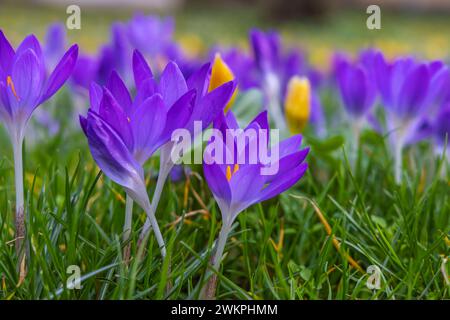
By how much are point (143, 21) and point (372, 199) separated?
104 cm

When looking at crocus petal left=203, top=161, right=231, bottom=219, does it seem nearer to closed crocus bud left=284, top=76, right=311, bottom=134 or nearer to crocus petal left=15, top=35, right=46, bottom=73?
→ crocus petal left=15, top=35, right=46, bottom=73

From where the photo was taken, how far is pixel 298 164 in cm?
71

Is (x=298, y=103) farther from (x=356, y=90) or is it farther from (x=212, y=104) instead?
(x=212, y=104)

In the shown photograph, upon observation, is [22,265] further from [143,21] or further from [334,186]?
[143,21]

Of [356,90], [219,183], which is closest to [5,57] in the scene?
[219,183]

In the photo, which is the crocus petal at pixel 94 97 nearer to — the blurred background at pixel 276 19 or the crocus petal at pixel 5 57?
the crocus petal at pixel 5 57

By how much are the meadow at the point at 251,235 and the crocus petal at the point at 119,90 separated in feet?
0.32

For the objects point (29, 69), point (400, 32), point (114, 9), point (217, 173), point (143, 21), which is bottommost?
point (217, 173)

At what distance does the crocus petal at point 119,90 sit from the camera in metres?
0.72

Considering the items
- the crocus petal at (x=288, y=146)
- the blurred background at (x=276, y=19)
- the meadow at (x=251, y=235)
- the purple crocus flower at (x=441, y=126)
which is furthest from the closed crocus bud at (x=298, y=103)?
the blurred background at (x=276, y=19)

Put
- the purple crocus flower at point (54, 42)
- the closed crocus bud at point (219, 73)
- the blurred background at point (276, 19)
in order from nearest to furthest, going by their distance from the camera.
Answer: the closed crocus bud at point (219, 73)
the purple crocus flower at point (54, 42)
the blurred background at point (276, 19)

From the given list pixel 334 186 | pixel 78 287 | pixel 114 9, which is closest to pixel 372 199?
pixel 334 186

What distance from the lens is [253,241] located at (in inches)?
35.8

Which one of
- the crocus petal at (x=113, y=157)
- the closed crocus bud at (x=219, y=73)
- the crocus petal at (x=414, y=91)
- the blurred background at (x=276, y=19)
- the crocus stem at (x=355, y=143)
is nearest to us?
the crocus petal at (x=113, y=157)
